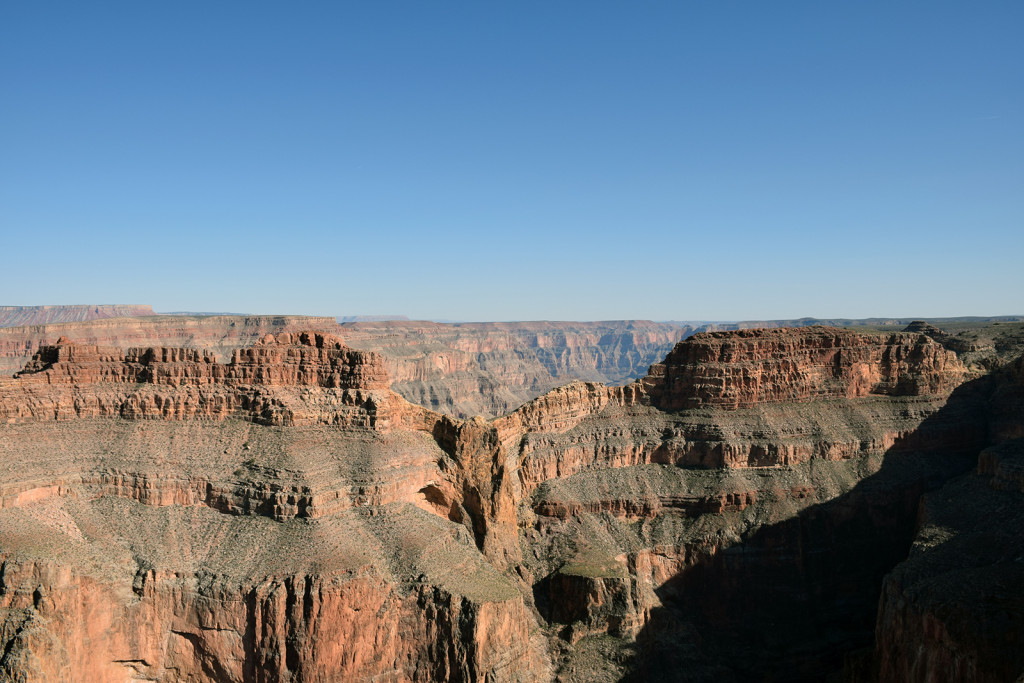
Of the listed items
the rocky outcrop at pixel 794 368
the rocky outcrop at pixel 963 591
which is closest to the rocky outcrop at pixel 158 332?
the rocky outcrop at pixel 794 368

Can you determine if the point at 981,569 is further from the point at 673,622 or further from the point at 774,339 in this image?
the point at 774,339

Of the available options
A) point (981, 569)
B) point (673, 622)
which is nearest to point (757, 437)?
point (673, 622)

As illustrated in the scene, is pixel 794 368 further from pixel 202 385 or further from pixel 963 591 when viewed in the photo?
pixel 202 385

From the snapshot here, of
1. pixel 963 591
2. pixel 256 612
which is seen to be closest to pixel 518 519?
pixel 256 612

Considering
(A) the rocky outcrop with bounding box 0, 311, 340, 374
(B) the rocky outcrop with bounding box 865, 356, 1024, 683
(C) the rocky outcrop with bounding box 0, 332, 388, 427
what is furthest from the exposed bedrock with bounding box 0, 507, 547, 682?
(A) the rocky outcrop with bounding box 0, 311, 340, 374

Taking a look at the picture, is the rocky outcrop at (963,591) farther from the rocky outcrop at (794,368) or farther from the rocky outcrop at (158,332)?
the rocky outcrop at (158,332)

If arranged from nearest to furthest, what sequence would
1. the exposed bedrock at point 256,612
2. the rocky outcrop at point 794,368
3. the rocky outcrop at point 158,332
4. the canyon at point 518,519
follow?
the exposed bedrock at point 256,612, the canyon at point 518,519, the rocky outcrop at point 794,368, the rocky outcrop at point 158,332

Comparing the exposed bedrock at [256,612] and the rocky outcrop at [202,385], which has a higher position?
the rocky outcrop at [202,385]

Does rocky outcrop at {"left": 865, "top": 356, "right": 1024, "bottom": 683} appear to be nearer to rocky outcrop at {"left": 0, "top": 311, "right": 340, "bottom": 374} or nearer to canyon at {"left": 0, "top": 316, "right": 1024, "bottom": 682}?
canyon at {"left": 0, "top": 316, "right": 1024, "bottom": 682}
